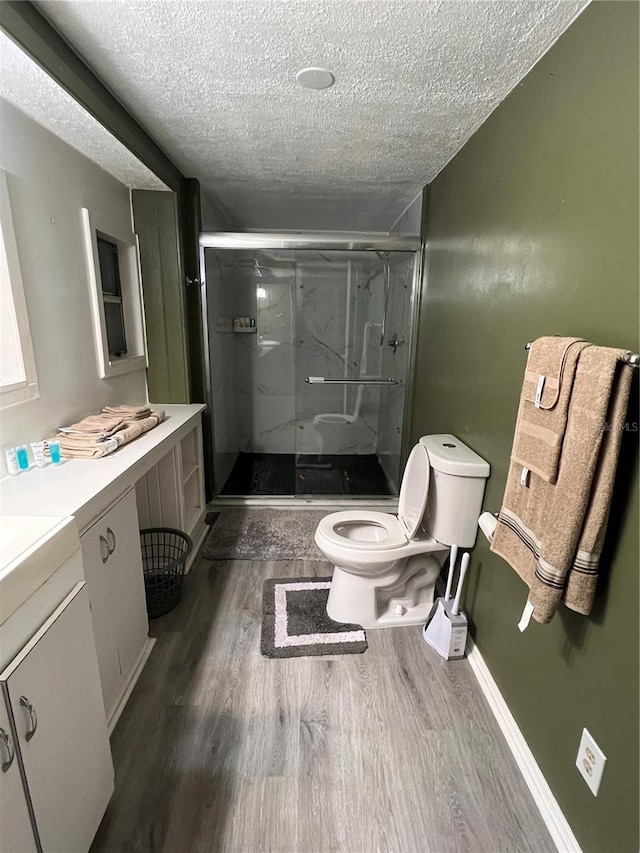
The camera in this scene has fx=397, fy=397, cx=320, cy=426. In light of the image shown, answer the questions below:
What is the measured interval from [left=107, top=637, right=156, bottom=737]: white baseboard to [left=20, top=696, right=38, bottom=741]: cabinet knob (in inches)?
24.1

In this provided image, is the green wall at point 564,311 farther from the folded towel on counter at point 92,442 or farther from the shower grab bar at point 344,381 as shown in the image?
the folded towel on counter at point 92,442

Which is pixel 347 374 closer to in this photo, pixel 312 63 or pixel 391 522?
pixel 391 522

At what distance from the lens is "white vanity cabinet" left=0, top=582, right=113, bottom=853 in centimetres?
77

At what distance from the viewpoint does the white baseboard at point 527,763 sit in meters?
1.10

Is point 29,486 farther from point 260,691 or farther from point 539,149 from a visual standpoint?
point 539,149

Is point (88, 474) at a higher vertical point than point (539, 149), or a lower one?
lower

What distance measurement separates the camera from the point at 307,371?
3.85 m

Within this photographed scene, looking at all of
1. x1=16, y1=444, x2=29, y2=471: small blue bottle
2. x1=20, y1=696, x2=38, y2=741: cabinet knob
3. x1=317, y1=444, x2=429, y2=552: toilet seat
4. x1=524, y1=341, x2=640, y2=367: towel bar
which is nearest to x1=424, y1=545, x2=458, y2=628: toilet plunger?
x1=317, y1=444, x2=429, y2=552: toilet seat

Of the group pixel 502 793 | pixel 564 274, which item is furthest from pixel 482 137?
pixel 502 793

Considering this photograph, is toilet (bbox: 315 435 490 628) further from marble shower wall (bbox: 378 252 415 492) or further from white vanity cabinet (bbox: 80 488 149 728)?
marble shower wall (bbox: 378 252 415 492)

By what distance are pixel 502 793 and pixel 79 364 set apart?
7.58 ft

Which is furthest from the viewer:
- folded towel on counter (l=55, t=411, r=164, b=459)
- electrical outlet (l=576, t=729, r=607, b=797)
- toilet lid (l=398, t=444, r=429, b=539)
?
toilet lid (l=398, t=444, r=429, b=539)

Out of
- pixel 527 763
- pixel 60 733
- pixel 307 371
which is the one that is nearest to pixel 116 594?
pixel 60 733

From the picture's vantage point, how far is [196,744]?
1.36 meters
